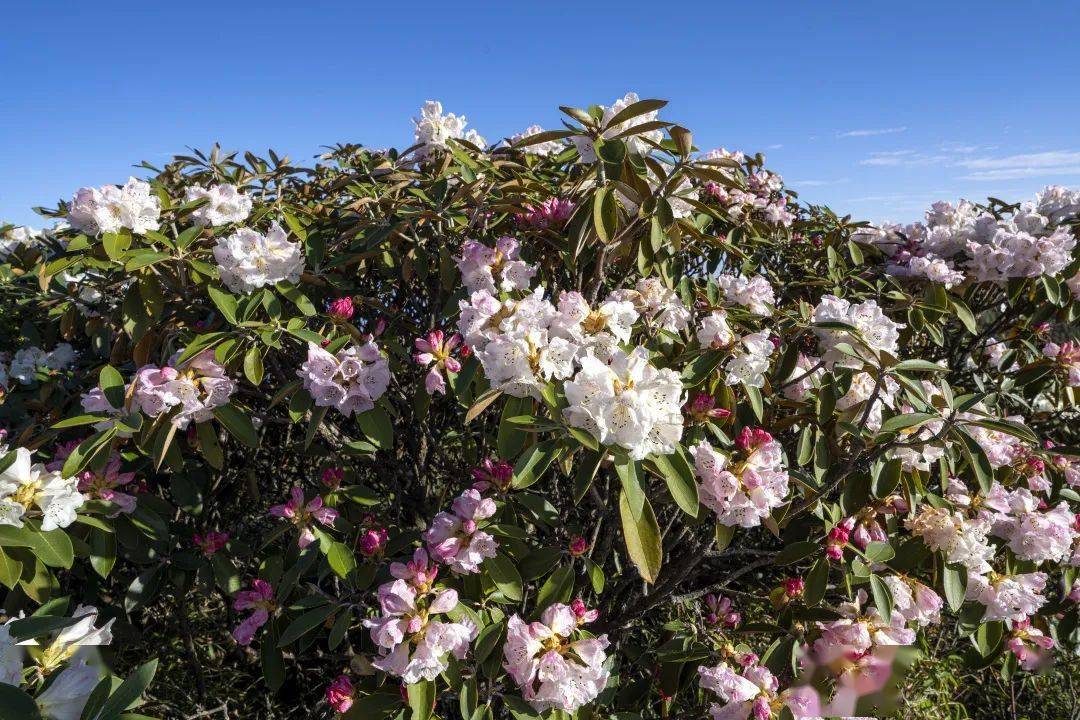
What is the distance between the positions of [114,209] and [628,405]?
1.43 metres

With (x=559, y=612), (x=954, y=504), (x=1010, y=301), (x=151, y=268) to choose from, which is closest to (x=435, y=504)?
(x=559, y=612)

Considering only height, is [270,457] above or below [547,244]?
below

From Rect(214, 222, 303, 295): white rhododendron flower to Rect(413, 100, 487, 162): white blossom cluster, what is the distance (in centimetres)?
83

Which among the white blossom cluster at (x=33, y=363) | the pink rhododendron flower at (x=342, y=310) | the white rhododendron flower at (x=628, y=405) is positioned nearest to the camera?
the white rhododendron flower at (x=628, y=405)

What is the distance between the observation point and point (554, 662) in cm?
144

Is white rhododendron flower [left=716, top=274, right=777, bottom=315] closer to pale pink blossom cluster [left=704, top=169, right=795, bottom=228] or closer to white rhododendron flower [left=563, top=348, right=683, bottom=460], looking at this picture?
pale pink blossom cluster [left=704, top=169, right=795, bottom=228]

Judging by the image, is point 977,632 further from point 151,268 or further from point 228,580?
point 151,268

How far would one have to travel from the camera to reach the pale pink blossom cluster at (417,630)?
140 centimetres

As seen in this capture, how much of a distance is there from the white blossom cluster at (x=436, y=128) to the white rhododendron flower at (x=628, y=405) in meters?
1.41

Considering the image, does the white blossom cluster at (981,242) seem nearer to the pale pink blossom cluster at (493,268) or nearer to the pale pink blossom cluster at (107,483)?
the pale pink blossom cluster at (493,268)

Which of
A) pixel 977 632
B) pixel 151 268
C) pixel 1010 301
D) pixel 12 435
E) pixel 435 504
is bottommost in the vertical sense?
pixel 977 632

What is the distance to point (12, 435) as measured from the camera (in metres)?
2.05

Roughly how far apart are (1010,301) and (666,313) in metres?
1.54

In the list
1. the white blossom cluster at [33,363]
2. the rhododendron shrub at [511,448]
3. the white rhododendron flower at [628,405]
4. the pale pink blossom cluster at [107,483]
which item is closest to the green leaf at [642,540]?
the rhododendron shrub at [511,448]
